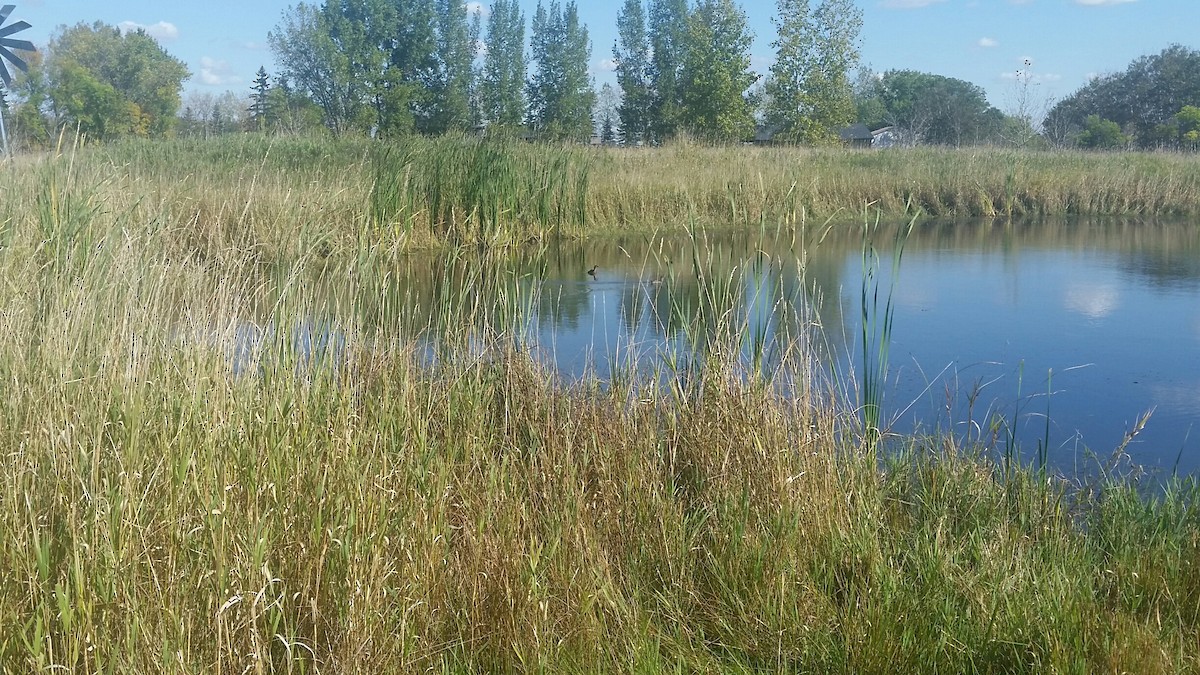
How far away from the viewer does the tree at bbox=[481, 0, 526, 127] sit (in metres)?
36.5

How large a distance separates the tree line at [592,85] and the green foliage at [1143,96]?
5 cm

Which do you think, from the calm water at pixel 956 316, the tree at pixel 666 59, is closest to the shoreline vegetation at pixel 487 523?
the calm water at pixel 956 316

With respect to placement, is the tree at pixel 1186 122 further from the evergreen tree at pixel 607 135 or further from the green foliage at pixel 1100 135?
the evergreen tree at pixel 607 135

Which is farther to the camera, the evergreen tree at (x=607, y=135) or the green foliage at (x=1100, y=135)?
the green foliage at (x=1100, y=135)

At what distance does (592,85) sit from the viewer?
39.1 meters

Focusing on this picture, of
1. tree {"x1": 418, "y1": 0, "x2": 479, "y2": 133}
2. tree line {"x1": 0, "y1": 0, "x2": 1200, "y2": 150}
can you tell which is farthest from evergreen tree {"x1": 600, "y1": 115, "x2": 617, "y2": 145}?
tree {"x1": 418, "y1": 0, "x2": 479, "y2": 133}

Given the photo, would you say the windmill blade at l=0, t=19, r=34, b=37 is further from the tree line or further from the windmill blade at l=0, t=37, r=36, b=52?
the tree line

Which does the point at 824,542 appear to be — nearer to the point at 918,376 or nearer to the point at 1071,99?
the point at 918,376

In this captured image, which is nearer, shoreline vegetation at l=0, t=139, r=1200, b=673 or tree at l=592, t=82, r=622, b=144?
shoreline vegetation at l=0, t=139, r=1200, b=673

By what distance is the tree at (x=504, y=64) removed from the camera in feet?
120

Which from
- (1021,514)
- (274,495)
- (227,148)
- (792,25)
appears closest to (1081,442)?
(1021,514)

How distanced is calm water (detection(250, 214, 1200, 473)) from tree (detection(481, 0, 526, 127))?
27652 mm

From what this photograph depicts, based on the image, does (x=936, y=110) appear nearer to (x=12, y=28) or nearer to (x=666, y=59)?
(x=666, y=59)

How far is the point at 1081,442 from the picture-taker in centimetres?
362
